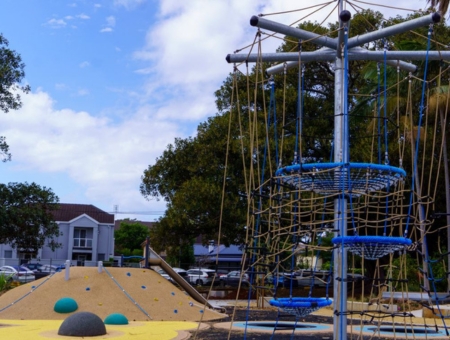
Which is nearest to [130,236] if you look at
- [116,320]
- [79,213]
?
[79,213]

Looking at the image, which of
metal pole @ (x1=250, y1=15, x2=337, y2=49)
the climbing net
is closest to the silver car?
the climbing net

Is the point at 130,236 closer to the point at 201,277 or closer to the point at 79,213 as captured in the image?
the point at 79,213

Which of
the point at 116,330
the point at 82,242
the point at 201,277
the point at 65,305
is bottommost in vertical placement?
the point at 201,277

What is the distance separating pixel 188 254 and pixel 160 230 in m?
27.8

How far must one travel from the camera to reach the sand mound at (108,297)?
17109 mm

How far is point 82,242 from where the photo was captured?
62.2m

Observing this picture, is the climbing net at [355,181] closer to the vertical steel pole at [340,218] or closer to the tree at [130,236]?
the vertical steel pole at [340,218]

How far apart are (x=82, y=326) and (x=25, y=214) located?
1371 centimetres

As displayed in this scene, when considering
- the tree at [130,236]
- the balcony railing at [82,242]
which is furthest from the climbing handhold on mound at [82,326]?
the tree at [130,236]

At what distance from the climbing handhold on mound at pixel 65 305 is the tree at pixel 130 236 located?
166 feet

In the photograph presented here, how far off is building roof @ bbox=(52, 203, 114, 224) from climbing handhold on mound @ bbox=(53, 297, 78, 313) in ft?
150

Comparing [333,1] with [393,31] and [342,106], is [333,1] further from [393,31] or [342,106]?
[342,106]

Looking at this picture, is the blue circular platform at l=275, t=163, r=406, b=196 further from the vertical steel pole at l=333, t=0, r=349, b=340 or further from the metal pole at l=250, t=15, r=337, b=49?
the metal pole at l=250, t=15, r=337, b=49

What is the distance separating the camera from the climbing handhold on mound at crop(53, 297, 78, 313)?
1689cm
